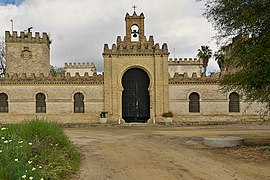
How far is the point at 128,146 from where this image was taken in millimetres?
16047

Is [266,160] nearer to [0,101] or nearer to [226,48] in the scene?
[226,48]

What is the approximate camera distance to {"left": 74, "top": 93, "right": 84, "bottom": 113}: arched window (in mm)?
32844

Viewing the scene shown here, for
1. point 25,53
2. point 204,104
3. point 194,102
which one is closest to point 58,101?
point 194,102

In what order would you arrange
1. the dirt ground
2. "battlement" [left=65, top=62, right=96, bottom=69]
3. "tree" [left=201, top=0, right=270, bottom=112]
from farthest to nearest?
"battlement" [left=65, top=62, right=96, bottom=69] < "tree" [left=201, top=0, right=270, bottom=112] < the dirt ground

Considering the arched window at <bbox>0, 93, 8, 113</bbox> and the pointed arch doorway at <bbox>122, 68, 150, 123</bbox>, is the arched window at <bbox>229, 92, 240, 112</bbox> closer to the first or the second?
the pointed arch doorway at <bbox>122, 68, 150, 123</bbox>

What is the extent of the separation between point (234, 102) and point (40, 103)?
1932 cm

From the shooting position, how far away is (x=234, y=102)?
33156mm

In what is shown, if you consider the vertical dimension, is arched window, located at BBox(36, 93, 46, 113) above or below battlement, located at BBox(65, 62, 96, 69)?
below

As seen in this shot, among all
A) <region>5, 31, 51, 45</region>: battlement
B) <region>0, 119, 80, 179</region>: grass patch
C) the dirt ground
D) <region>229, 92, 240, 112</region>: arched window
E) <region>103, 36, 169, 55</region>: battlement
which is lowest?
the dirt ground

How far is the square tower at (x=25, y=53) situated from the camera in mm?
42719

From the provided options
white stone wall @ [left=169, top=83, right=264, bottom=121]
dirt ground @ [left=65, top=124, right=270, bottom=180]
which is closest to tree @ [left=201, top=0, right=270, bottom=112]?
dirt ground @ [left=65, top=124, right=270, bottom=180]

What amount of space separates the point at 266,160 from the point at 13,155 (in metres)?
8.43

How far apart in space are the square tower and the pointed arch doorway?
15.4 meters

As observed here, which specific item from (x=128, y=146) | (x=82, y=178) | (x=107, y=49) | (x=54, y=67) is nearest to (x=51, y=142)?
(x=82, y=178)
